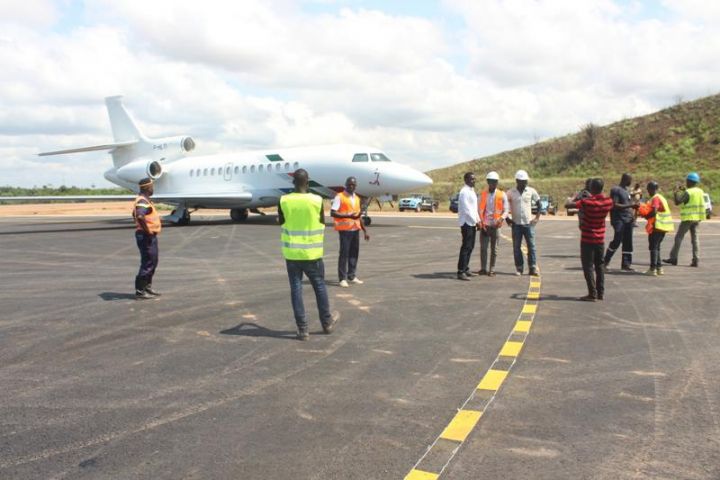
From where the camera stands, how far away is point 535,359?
5547mm

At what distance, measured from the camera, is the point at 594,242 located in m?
8.45

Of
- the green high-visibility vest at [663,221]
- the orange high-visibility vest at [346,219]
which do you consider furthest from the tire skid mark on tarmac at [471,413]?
the green high-visibility vest at [663,221]

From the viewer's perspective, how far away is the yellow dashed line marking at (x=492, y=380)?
15.6 feet

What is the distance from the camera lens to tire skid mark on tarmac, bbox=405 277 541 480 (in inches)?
133

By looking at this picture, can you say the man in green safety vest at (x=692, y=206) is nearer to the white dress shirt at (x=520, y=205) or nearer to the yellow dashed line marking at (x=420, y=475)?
the white dress shirt at (x=520, y=205)

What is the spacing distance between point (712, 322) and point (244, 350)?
5.49 m

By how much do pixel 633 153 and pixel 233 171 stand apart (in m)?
44.1

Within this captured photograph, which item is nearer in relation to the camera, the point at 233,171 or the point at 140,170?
the point at 233,171

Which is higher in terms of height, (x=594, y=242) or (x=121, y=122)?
(x=121, y=122)

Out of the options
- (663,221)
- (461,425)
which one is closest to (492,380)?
(461,425)

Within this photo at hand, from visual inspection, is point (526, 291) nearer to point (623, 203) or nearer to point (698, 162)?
point (623, 203)

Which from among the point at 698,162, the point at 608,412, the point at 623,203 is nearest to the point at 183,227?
the point at 623,203

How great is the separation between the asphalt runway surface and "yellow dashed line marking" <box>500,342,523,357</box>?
0.24ft

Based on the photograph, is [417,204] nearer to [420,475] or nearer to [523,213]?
[523,213]
